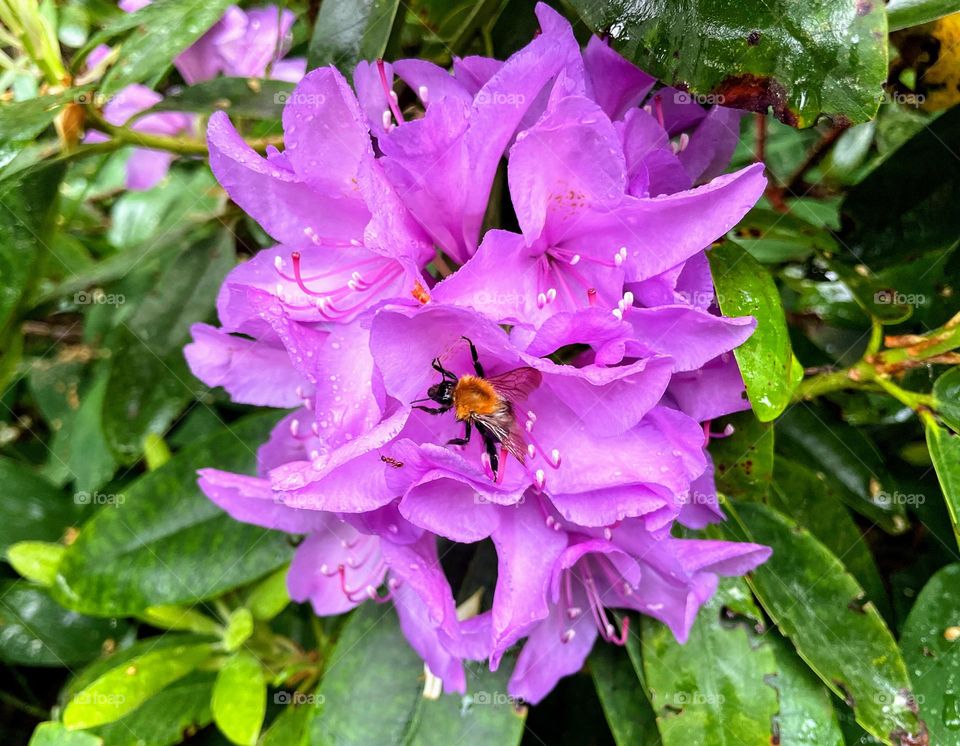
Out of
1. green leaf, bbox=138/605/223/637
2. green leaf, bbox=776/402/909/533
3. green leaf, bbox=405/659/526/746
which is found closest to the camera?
green leaf, bbox=405/659/526/746

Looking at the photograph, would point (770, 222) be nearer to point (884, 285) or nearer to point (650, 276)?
point (884, 285)

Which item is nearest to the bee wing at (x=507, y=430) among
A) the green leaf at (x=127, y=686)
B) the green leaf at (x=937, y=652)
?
the green leaf at (x=937, y=652)

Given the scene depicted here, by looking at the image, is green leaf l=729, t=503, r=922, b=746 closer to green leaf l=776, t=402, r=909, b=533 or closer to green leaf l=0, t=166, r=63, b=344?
green leaf l=776, t=402, r=909, b=533

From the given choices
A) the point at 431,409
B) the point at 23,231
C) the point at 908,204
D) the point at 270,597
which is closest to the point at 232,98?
the point at 23,231

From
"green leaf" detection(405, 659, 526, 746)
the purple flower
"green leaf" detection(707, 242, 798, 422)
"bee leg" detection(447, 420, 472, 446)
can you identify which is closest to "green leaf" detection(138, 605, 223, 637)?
"green leaf" detection(405, 659, 526, 746)

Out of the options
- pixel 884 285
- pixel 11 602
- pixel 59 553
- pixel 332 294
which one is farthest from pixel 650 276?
pixel 11 602
